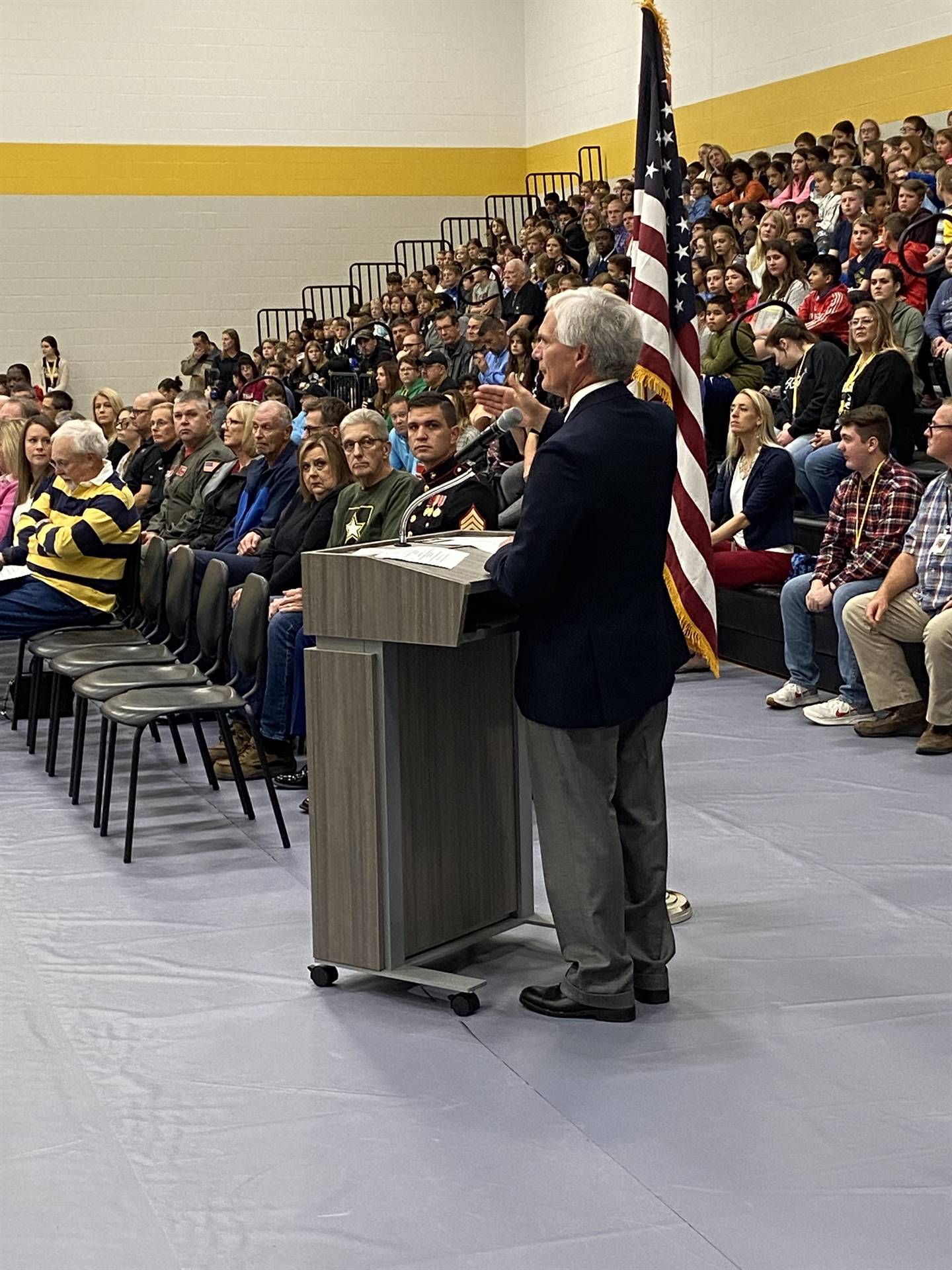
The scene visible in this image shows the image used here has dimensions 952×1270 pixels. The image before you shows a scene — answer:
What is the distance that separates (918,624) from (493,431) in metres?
2.73

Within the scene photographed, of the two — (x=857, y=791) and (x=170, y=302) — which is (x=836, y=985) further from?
→ (x=170, y=302)

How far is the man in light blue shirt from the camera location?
11.2 meters

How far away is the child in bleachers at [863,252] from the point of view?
9047 millimetres

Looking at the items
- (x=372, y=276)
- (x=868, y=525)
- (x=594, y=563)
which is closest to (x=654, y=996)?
(x=594, y=563)

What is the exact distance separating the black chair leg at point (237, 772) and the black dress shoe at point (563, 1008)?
1.75m

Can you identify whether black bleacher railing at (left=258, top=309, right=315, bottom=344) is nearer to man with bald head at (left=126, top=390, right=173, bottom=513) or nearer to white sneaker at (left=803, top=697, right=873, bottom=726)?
man with bald head at (left=126, top=390, right=173, bottom=513)

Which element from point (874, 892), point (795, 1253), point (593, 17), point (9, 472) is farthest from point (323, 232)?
point (795, 1253)

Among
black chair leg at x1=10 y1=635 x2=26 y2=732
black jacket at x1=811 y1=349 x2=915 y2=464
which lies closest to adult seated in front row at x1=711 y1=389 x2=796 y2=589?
black jacket at x1=811 y1=349 x2=915 y2=464

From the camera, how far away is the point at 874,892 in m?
4.02

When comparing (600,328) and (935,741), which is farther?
(935,741)

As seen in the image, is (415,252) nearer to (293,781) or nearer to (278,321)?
(278,321)

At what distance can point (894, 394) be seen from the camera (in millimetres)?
7332

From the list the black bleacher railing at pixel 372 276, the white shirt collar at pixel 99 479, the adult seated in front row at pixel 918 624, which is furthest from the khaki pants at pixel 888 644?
the black bleacher railing at pixel 372 276

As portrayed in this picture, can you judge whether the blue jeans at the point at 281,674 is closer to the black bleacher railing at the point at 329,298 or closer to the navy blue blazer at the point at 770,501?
the navy blue blazer at the point at 770,501
